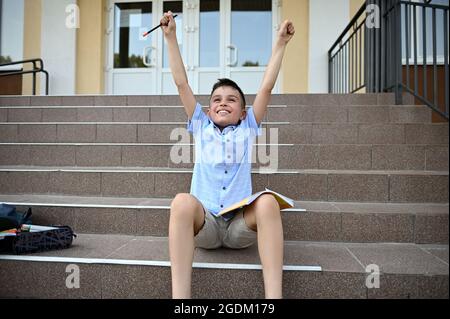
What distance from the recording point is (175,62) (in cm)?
159

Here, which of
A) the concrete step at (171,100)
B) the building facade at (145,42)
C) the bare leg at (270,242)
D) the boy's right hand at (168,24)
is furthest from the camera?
the building facade at (145,42)

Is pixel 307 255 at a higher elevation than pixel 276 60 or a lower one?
lower

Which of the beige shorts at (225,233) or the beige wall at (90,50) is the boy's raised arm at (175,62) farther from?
the beige wall at (90,50)

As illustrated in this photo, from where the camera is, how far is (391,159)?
227 cm

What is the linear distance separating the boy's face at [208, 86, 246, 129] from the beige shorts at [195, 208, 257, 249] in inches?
16.5

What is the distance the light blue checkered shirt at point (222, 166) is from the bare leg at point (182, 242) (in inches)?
7.6

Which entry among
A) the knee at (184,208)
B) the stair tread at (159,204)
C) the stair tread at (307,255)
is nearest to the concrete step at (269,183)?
the stair tread at (159,204)

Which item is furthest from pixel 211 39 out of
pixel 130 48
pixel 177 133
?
pixel 177 133

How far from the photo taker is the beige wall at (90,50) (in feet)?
17.8

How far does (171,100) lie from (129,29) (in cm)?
280

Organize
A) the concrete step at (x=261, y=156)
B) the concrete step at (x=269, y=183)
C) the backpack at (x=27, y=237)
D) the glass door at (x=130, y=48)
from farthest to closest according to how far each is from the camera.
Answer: the glass door at (x=130, y=48) < the concrete step at (x=261, y=156) < the concrete step at (x=269, y=183) < the backpack at (x=27, y=237)

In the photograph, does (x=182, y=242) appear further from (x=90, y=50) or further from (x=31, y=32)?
(x=31, y=32)
